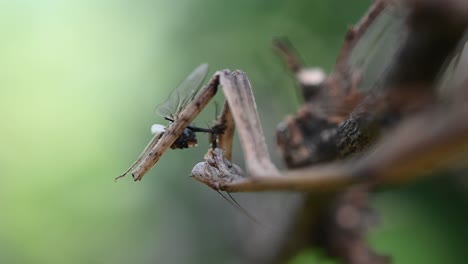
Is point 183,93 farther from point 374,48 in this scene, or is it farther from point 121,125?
point 121,125

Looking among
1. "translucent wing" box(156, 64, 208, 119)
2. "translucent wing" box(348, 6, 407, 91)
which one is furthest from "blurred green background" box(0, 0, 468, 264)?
"translucent wing" box(156, 64, 208, 119)

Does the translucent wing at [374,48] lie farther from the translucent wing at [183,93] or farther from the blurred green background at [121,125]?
the blurred green background at [121,125]

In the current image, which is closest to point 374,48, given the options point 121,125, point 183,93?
point 183,93

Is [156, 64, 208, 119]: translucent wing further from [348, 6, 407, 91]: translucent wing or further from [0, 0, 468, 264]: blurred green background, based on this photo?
[0, 0, 468, 264]: blurred green background

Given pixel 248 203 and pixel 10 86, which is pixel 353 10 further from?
pixel 10 86

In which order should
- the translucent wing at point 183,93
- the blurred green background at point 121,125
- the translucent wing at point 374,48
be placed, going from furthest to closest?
the blurred green background at point 121,125
the translucent wing at point 374,48
the translucent wing at point 183,93

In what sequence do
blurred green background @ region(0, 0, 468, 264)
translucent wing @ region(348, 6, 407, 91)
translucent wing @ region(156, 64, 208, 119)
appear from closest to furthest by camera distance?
translucent wing @ region(156, 64, 208, 119), translucent wing @ region(348, 6, 407, 91), blurred green background @ region(0, 0, 468, 264)

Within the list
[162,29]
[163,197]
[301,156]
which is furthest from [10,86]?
[301,156]

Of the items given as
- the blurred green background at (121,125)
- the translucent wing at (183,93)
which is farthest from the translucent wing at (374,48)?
the blurred green background at (121,125)
